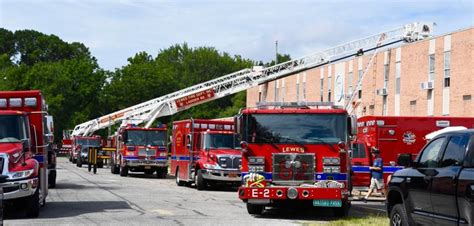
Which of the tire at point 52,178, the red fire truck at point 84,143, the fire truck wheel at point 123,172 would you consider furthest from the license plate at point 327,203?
the red fire truck at point 84,143

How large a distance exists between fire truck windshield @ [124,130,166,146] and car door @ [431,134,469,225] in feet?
99.5

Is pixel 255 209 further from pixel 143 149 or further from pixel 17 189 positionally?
pixel 143 149

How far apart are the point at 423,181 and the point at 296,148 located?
693 centimetres

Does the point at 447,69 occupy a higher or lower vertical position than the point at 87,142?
higher

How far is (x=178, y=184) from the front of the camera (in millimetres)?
33312

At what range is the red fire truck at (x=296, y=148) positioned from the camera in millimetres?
18234

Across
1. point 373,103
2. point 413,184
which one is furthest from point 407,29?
point 413,184

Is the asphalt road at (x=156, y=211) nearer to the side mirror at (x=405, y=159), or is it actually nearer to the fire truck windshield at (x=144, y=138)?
the side mirror at (x=405, y=159)

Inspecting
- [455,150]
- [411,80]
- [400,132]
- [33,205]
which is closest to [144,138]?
[411,80]

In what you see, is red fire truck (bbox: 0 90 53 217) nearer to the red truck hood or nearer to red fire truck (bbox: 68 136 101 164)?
the red truck hood

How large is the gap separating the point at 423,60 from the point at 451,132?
32.0 metres

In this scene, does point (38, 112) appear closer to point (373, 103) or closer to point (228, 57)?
point (373, 103)

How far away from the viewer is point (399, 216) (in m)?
12.7

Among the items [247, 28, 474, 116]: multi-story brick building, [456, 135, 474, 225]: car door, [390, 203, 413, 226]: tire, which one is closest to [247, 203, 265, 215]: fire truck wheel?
[390, 203, 413, 226]: tire
